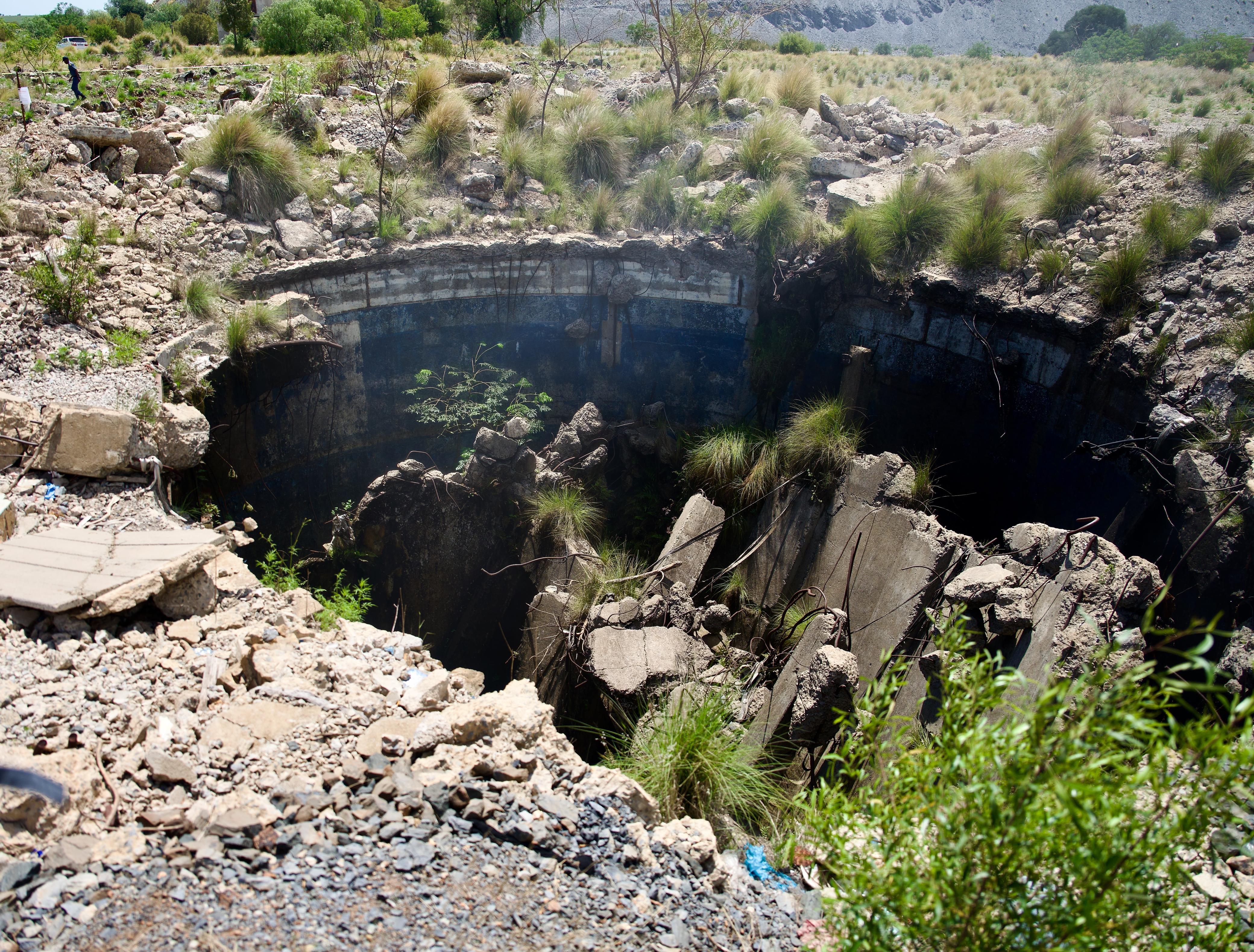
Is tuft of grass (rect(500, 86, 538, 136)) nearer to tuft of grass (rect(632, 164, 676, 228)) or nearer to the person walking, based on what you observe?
tuft of grass (rect(632, 164, 676, 228))

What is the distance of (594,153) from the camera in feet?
30.3

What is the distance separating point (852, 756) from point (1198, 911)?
5.89 feet

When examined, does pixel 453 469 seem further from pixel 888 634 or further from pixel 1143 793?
pixel 1143 793

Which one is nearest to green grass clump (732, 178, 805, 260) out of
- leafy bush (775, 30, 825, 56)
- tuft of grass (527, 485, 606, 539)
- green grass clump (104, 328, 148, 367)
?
tuft of grass (527, 485, 606, 539)

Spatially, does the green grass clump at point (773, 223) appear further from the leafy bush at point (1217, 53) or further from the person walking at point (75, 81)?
the leafy bush at point (1217, 53)

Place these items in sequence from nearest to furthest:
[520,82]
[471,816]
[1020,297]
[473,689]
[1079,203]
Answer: [471,816] < [473,689] < [1020,297] < [1079,203] < [520,82]

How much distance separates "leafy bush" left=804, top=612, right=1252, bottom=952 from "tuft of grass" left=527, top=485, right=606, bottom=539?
4.74 m

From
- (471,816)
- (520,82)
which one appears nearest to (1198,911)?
(471,816)

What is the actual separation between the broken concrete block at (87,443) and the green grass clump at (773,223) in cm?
563

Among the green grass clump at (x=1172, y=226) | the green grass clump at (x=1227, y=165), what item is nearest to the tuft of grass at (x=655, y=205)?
the green grass clump at (x=1172, y=226)

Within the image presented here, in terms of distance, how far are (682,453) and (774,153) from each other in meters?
3.45

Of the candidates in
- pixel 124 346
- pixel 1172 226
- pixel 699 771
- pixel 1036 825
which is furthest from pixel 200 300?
pixel 1172 226

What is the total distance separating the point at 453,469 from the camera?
26.7 feet

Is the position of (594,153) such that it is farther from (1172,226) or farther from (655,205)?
(1172,226)
